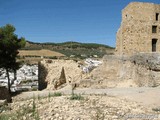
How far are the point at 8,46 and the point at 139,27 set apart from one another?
982 centimetres

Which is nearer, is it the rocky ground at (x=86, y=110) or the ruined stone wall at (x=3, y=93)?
the rocky ground at (x=86, y=110)

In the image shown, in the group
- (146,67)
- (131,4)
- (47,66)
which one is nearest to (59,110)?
(146,67)

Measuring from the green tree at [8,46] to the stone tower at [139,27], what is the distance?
7861 millimetres

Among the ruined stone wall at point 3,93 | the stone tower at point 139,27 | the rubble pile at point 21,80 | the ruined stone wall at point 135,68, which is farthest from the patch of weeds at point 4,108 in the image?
the stone tower at point 139,27

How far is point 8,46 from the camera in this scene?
20391 mm

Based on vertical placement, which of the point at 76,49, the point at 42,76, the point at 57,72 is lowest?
the point at 42,76

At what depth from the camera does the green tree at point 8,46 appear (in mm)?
20344

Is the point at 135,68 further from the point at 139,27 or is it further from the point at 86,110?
the point at 86,110

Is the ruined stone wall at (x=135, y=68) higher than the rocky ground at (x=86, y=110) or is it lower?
higher

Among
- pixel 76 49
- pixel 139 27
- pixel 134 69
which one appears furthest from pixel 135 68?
pixel 76 49

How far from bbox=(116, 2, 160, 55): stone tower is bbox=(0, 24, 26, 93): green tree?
786cm

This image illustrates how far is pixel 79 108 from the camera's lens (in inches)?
353

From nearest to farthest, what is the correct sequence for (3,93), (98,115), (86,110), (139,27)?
(98,115) < (86,110) < (3,93) < (139,27)

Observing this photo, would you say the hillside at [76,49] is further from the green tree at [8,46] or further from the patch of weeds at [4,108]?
the patch of weeds at [4,108]
